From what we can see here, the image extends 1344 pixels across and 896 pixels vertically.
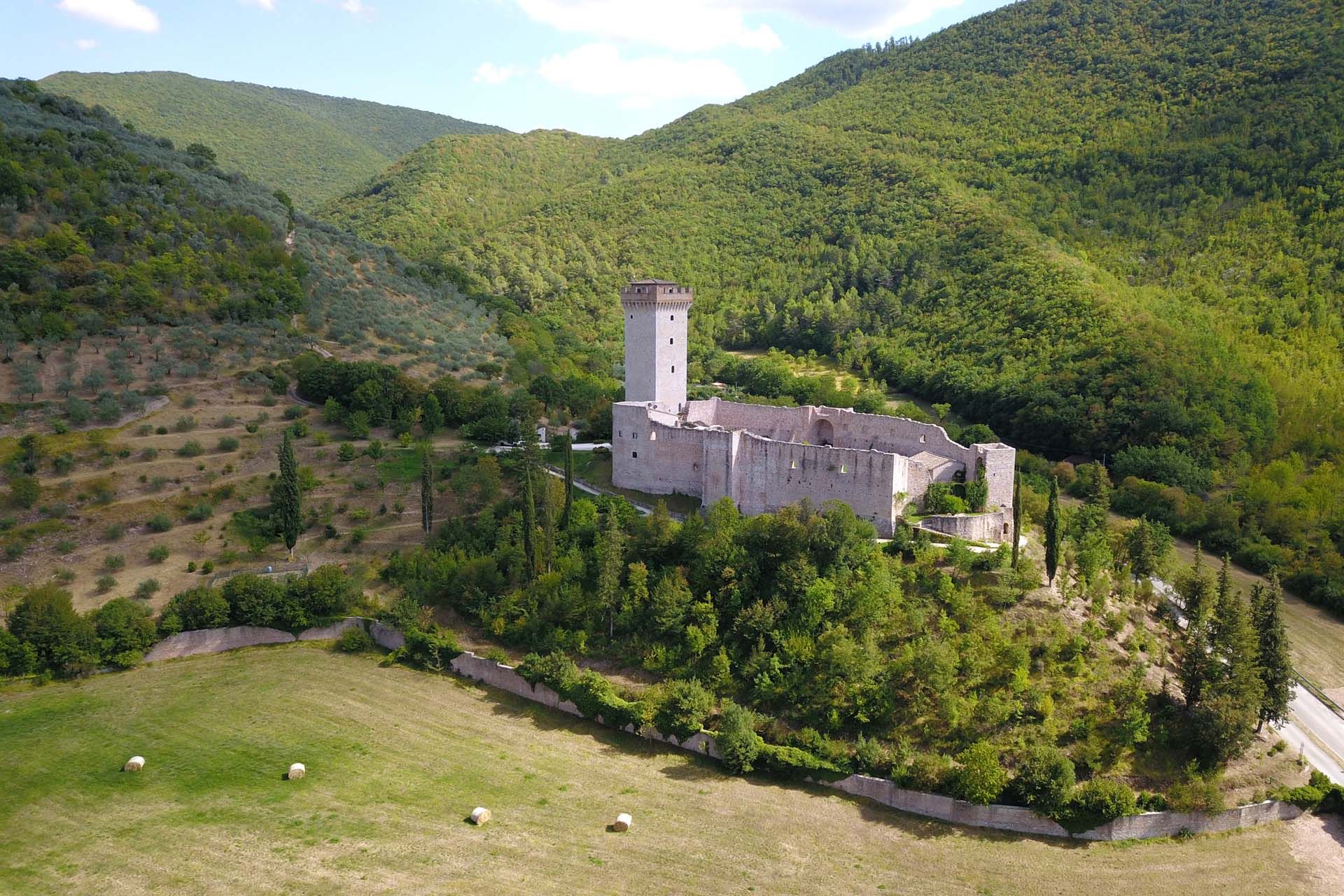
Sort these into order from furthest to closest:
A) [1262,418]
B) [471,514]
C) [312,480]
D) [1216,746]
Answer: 1. [1262,418]
2. [312,480]
3. [471,514]
4. [1216,746]

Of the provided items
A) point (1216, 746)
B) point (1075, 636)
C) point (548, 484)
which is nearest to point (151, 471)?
point (548, 484)

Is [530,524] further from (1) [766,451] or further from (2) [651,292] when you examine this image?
(2) [651,292]

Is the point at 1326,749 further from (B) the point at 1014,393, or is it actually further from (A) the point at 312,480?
(A) the point at 312,480

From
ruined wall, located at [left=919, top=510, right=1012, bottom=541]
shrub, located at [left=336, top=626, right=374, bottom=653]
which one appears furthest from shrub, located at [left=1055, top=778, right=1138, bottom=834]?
shrub, located at [left=336, top=626, right=374, bottom=653]

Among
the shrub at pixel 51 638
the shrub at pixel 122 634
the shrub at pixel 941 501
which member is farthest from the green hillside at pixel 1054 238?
the shrub at pixel 51 638

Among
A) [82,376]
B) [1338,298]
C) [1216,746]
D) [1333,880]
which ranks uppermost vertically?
[1338,298]

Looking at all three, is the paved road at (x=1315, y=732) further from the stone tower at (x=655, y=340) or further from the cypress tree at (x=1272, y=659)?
the stone tower at (x=655, y=340)

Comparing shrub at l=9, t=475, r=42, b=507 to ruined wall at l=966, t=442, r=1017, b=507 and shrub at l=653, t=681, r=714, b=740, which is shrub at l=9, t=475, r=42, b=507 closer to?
shrub at l=653, t=681, r=714, b=740

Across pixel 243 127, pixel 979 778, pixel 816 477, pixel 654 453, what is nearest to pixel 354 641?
pixel 654 453
